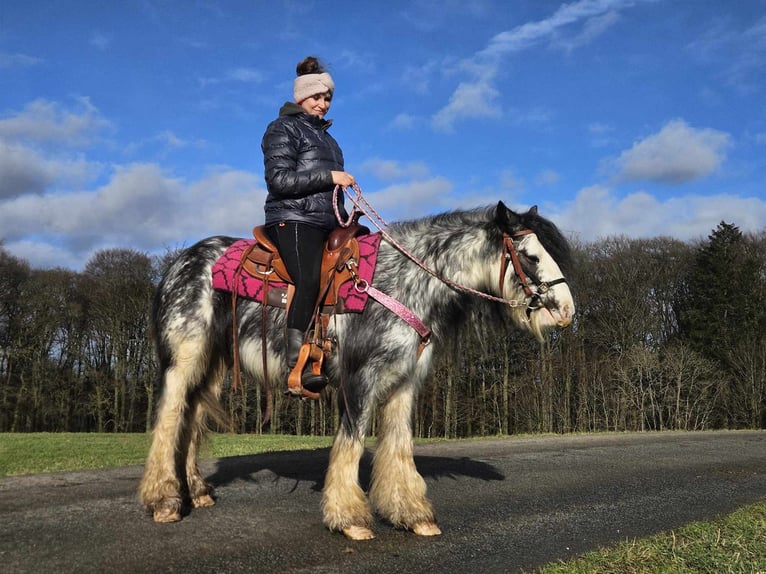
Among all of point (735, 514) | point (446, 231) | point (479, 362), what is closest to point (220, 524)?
point (446, 231)

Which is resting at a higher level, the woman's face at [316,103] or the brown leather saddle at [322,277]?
the woman's face at [316,103]

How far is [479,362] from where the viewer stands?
33562mm

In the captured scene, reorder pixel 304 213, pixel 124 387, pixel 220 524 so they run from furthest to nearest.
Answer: pixel 124 387
pixel 304 213
pixel 220 524

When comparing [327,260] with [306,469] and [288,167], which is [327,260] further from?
[306,469]

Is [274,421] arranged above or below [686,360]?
below

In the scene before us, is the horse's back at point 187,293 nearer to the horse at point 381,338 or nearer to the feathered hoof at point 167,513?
the horse at point 381,338

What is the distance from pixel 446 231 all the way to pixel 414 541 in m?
2.92

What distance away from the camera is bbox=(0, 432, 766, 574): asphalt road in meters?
4.37

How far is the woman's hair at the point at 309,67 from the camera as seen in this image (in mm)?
6203

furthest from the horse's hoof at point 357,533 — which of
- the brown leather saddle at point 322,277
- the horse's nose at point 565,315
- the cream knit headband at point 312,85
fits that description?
the cream knit headband at point 312,85

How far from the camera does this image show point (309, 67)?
620 cm

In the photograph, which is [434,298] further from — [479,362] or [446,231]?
[479,362]

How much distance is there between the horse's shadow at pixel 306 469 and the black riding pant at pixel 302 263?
267 cm

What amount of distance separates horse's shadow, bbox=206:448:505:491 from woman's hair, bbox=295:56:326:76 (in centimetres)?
477
